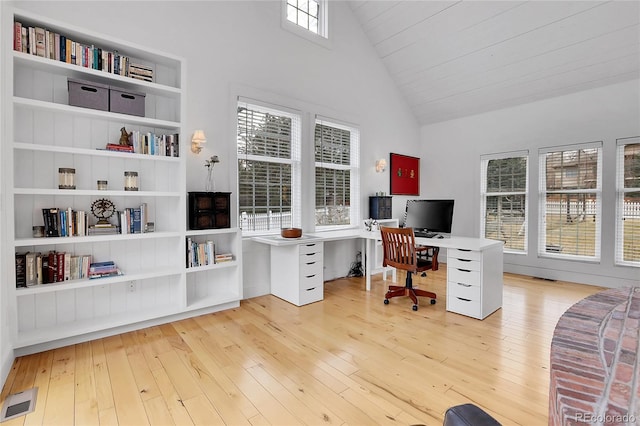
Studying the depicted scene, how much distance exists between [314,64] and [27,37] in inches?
123

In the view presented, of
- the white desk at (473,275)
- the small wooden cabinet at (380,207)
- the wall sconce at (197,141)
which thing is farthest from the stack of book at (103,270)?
the small wooden cabinet at (380,207)

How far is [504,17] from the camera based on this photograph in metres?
3.98

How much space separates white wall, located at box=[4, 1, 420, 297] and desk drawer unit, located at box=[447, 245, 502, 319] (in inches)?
76.7

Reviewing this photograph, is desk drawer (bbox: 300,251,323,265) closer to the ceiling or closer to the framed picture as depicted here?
the framed picture

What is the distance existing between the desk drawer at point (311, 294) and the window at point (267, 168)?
996mm

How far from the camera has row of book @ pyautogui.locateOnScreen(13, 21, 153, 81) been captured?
236 centimetres

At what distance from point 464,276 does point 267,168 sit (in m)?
2.67

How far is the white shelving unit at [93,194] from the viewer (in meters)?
2.40

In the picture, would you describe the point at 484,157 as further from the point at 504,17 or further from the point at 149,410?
the point at 149,410

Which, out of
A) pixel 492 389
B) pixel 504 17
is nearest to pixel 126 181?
pixel 492 389

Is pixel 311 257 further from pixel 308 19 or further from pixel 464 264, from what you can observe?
pixel 308 19

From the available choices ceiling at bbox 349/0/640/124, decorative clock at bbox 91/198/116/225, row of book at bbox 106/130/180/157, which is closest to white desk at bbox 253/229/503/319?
row of book at bbox 106/130/180/157

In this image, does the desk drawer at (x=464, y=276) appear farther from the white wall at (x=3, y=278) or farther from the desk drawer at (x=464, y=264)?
the white wall at (x=3, y=278)

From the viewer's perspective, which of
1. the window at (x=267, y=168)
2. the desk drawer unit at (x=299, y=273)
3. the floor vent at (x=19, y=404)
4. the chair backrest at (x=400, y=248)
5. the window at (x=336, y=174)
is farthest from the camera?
→ the window at (x=336, y=174)
